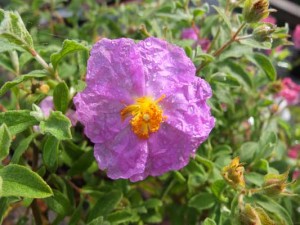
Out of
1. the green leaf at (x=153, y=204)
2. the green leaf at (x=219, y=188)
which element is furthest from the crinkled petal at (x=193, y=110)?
the green leaf at (x=153, y=204)

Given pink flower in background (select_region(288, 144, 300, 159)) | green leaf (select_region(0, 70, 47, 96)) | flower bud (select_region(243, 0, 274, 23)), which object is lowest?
pink flower in background (select_region(288, 144, 300, 159))

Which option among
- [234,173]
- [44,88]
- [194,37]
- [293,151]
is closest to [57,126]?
[44,88]

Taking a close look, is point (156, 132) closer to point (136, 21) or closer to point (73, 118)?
point (73, 118)

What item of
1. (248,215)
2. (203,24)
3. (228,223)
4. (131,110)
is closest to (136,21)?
(203,24)

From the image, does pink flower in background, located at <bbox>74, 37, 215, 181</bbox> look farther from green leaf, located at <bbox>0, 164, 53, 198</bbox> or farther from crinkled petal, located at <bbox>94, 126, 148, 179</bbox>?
green leaf, located at <bbox>0, 164, 53, 198</bbox>

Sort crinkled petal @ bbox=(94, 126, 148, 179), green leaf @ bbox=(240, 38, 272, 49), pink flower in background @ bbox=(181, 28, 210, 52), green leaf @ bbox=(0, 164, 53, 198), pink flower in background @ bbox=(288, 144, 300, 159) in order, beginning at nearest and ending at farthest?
green leaf @ bbox=(0, 164, 53, 198)
crinkled petal @ bbox=(94, 126, 148, 179)
green leaf @ bbox=(240, 38, 272, 49)
pink flower in background @ bbox=(181, 28, 210, 52)
pink flower in background @ bbox=(288, 144, 300, 159)

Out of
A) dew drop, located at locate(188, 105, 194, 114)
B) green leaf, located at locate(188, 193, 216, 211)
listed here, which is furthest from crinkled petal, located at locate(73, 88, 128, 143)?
green leaf, located at locate(188, 193, 216, 211)
